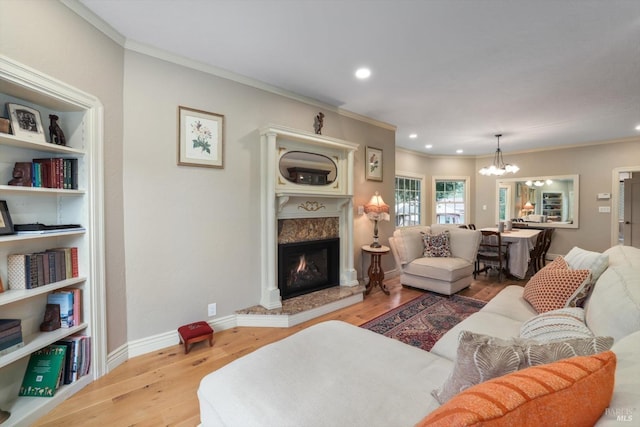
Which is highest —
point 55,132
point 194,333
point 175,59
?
point 175,59

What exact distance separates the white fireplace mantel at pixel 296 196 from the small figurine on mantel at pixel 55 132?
1.60 metres

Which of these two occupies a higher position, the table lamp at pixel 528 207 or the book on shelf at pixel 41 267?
the table lamp at pixel 528 207

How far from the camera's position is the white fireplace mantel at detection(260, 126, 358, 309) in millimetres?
3010

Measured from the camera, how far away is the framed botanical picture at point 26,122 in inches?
64.4

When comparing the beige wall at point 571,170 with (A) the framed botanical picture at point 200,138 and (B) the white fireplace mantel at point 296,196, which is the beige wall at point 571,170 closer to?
(B) the white fireplace mantel at point 296,196

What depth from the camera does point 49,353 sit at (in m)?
1.81

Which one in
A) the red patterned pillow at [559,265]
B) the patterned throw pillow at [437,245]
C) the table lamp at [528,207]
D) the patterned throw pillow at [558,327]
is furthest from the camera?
the table lamp at [528,207]

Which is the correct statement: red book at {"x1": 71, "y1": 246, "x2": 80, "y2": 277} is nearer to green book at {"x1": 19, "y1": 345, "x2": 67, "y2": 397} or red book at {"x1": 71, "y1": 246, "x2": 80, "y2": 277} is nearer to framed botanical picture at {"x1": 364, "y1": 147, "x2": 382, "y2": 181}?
green book at {"x1": 19, "y1": 345, "x2": 67, "y2": 397}

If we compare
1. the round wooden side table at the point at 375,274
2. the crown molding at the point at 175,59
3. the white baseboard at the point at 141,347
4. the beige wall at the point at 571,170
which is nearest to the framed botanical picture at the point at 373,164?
the crown molding at the point at 175,59

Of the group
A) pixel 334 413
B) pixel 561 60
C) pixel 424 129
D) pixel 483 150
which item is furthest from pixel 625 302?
pixel 483 150

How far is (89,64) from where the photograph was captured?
198 centimetres

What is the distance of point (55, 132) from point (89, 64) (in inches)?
21.3

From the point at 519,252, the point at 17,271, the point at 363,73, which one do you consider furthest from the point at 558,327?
the point at 519,252

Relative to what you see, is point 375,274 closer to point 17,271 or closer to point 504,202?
point 17,271
